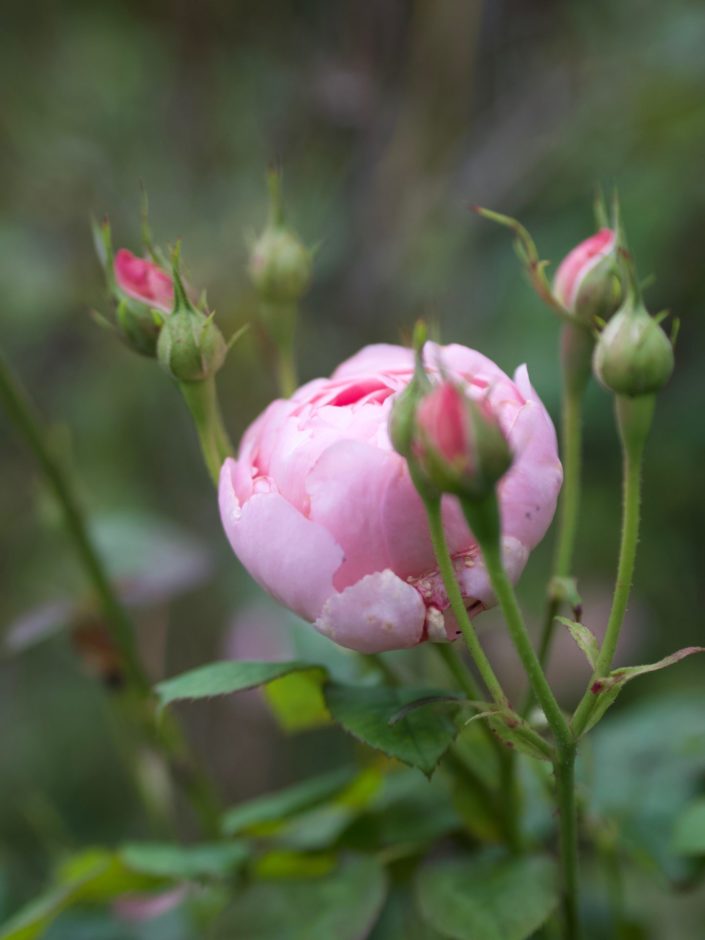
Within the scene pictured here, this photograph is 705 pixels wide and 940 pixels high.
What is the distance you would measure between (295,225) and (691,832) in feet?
4.04

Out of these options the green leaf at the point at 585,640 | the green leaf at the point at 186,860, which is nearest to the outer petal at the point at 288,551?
the green leaf at the point at 585,640

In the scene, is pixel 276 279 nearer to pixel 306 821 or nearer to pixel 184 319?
pixel 184 319

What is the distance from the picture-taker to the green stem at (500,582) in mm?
364

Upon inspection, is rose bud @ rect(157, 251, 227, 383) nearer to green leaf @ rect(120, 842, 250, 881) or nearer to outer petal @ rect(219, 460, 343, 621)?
outer petal @ rect(219, 460, 343, 621)

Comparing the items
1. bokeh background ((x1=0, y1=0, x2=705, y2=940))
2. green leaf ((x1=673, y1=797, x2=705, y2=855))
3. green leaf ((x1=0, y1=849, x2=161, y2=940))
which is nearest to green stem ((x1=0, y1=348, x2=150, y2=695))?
green leaf ((x1=0, y1=849, x2=161, y2=940))

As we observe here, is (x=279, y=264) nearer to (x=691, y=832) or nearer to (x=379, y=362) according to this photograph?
(x=379, y=362)

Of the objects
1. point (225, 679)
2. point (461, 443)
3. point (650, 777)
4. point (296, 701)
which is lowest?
point (650, 777)

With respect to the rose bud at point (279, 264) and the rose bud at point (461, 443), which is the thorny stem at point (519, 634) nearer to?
the rose bud at point (461, 443)

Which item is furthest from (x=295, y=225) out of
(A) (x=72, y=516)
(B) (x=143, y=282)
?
(B) (x=143, y=282)

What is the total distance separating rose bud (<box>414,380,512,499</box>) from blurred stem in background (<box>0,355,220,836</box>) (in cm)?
35

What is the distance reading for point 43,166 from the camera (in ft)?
5.73

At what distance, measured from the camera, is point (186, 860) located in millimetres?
561

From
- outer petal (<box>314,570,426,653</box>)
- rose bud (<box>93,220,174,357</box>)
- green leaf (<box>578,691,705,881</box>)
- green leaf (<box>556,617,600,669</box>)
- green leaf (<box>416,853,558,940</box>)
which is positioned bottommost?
green leaf (<box>578,691,705,881</box>)

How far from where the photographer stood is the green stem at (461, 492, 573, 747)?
36 cm
